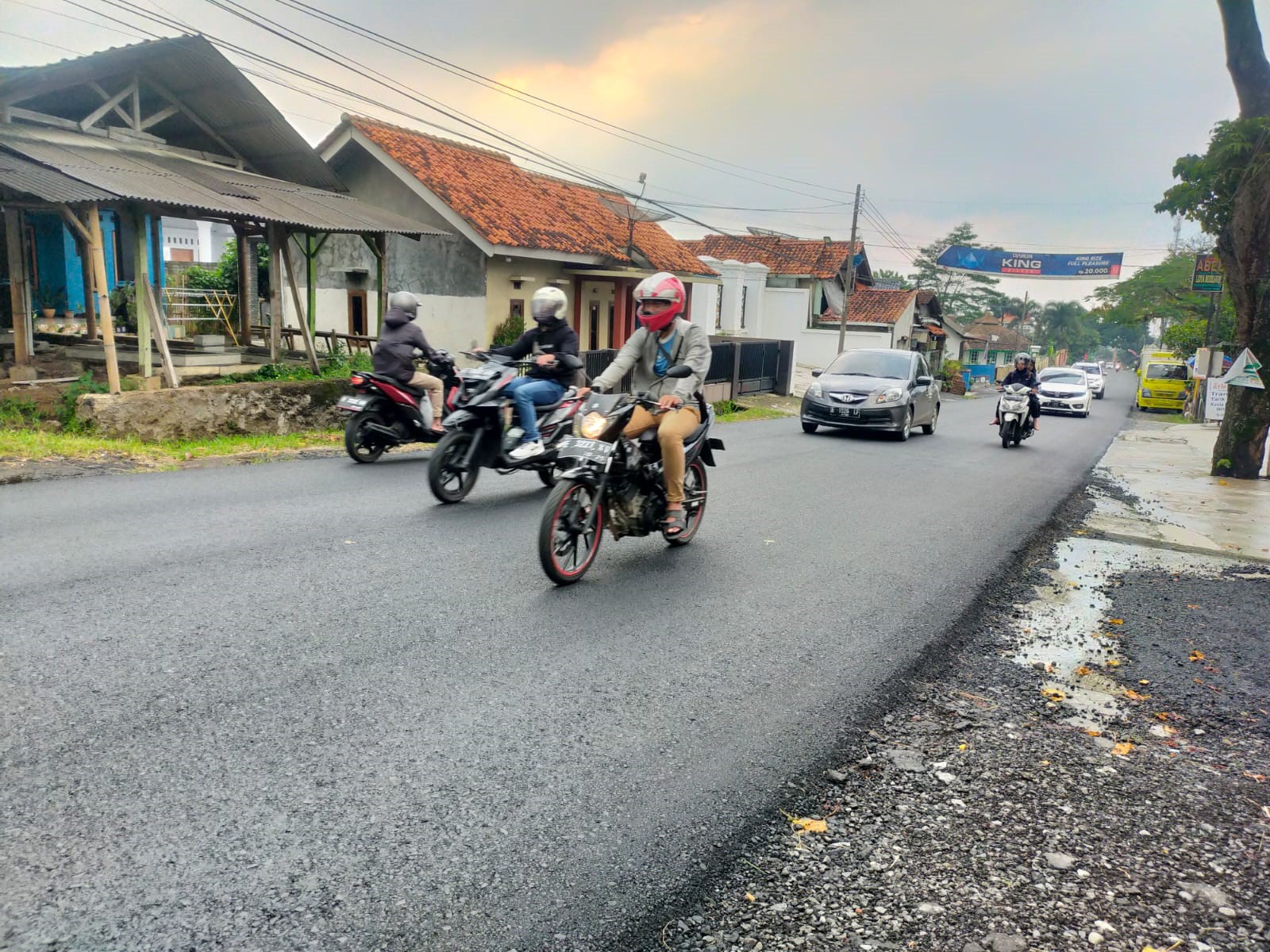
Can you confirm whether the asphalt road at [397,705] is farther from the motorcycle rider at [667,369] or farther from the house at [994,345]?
the house at [994,345]

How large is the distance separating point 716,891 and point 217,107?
17.2m

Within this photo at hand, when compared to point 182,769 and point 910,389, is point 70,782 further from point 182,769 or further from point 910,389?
point 910,389

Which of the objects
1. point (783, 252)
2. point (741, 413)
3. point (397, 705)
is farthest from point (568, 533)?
point (783, 252)

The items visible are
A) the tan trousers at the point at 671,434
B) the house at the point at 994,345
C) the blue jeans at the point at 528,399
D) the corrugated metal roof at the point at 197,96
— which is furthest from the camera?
the house at the point at 994,345

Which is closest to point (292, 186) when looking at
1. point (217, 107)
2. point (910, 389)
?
point (217, 107)

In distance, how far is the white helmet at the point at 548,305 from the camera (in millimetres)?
8414

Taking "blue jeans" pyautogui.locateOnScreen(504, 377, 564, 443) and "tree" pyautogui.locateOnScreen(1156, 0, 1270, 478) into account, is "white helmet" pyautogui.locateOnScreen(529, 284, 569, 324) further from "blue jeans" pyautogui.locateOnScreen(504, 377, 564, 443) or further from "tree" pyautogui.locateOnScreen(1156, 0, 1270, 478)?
"tree" pyautogui.locateOnScreen(1156, 0, 1270, 478)

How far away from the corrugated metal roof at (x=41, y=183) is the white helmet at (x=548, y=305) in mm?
6021

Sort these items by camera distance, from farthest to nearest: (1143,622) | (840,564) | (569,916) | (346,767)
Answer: (840,564) → (1143,622) → (346,767) → (569,916)

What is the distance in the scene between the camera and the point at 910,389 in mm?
16344

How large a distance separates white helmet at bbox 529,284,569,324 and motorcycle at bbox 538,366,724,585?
2312 millimetres

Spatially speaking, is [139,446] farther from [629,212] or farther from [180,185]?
[629,212]

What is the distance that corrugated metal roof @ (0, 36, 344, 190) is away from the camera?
537 inches

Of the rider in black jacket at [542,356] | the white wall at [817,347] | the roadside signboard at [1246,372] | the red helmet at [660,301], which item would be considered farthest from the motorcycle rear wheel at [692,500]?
the white wall at [817,347]
